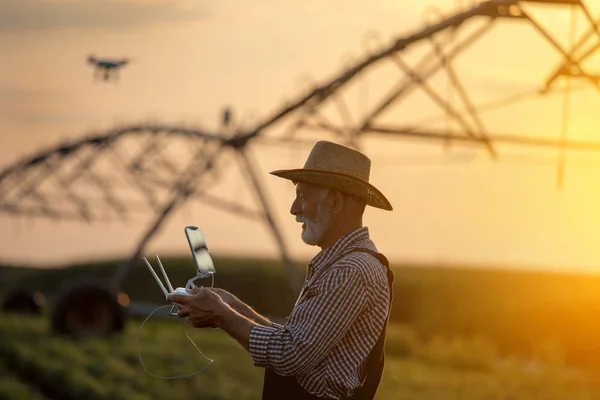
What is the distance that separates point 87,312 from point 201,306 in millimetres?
17643

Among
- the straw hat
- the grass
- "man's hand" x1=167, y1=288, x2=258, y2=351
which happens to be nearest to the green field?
the grass

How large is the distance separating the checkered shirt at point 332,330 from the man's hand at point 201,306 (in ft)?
0.50

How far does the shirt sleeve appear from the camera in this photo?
16.2ft

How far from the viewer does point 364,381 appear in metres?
5.22

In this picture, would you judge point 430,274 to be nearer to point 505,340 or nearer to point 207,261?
point 505,340

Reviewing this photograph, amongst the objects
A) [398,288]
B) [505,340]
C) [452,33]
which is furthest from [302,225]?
[398,288]

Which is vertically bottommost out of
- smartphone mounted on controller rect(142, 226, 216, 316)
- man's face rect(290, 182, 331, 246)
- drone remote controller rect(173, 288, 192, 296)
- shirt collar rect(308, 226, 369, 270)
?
drone remote controller rect(173, 288, 192, 296)

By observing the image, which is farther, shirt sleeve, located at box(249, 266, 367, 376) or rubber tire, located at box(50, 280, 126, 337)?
rubber tire, located at box(50, 280, 126, 337)

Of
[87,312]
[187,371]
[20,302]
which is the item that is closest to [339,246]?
[187,371]

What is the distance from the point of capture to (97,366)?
19359mm

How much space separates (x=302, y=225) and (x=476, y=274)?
53.4 meters

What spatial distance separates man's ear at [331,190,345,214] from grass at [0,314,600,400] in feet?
36.5

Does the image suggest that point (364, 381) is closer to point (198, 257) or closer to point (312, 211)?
point (312, 211)

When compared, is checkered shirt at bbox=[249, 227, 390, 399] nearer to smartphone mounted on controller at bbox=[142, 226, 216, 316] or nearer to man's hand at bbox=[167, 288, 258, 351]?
man's hand at bbox=[167, 288, 258, 351]
